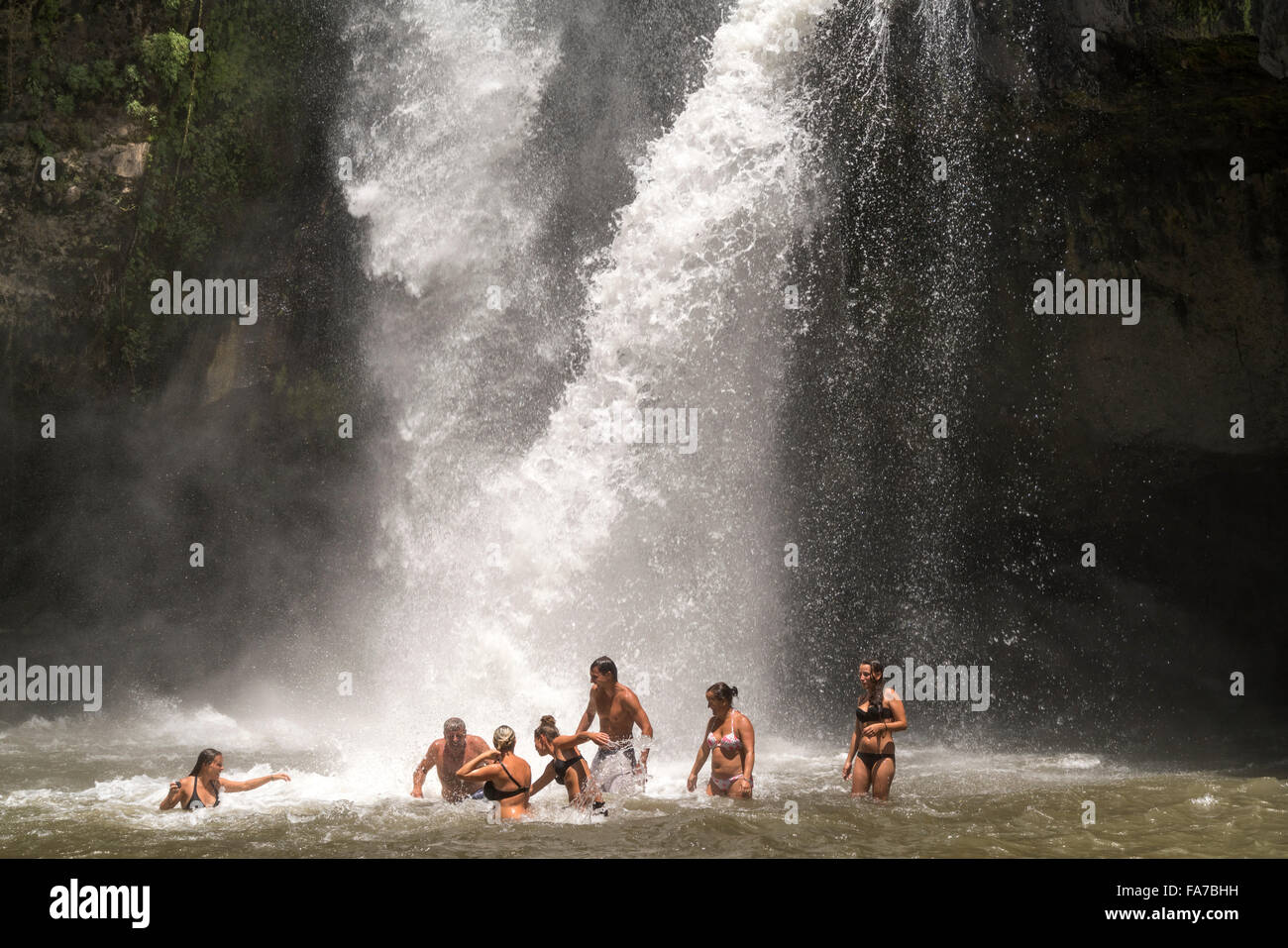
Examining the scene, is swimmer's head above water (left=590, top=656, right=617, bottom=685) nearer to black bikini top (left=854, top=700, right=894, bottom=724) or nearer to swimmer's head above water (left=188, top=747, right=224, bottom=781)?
black bikini top (left=854, top=700, right=894, bottom=724)

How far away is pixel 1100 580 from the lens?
48.3 feet

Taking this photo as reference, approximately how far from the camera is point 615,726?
32.0ft

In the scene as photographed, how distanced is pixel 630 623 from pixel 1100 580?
619 centimetres

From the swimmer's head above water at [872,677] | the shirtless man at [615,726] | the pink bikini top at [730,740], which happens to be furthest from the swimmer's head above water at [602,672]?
the swimmer's head above water at [872,677]

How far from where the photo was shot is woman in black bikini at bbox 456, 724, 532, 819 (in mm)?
8781

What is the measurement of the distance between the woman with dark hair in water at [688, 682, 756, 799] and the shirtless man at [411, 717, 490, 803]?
1.75 m

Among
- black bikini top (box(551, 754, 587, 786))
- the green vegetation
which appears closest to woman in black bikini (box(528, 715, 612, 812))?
black bikini top (box(551, 754, 587, 786))

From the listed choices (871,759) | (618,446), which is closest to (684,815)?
(871,759)

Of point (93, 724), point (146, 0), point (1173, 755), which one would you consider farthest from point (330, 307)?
point (1173, 755)

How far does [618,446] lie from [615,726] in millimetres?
3807

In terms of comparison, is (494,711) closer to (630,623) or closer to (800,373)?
(630,623)

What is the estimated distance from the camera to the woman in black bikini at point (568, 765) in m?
9.04

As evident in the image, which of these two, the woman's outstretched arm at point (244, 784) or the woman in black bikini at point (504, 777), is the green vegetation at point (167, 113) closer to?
the woman's outstretched arm at point (244, 784)

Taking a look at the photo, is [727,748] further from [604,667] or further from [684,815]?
[604,667]
